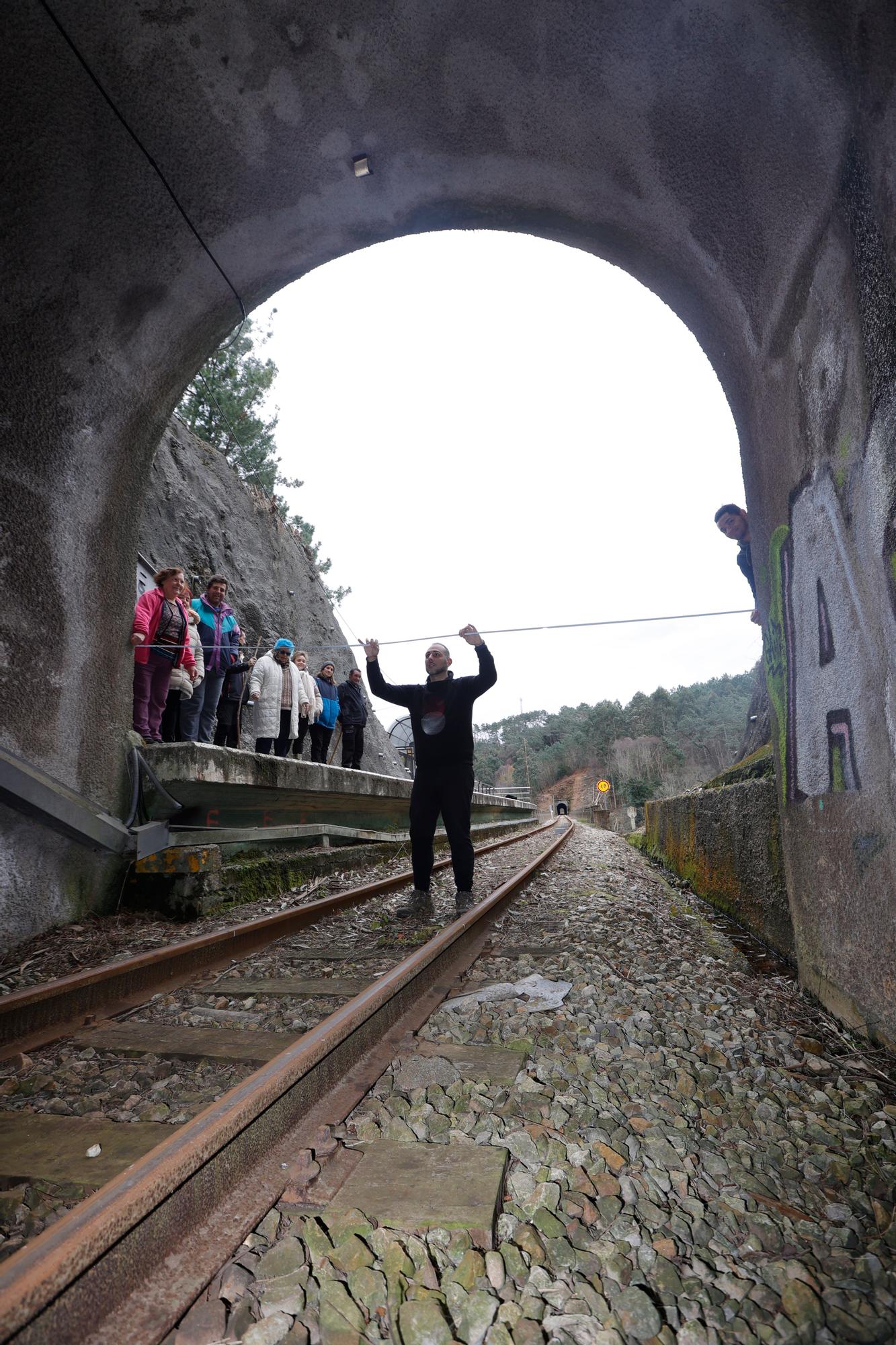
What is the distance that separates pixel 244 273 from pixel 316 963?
4.70 metres

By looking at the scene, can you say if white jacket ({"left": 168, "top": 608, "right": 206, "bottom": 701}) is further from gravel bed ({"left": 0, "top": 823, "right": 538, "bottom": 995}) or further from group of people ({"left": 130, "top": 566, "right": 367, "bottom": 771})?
gravel bed ({"left": 0, "top": 823, "right": 538, "bottom": 995})

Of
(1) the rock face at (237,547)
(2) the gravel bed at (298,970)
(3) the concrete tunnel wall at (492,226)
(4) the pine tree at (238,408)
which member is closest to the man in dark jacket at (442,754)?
(2) the gravel bed at (298,970)

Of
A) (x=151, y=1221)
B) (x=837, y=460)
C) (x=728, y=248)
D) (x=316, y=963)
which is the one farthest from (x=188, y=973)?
(x=728, y=248)

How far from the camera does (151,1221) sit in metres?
1.33

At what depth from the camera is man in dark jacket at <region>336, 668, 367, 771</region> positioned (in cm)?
1125

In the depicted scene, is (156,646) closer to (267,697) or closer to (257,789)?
(257,789)

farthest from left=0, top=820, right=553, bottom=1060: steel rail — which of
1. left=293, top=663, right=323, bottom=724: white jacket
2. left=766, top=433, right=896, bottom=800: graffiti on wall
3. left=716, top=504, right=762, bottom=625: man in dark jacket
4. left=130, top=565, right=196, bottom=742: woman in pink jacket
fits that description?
left=293, top=663, right=323, bottom=724: white jacket

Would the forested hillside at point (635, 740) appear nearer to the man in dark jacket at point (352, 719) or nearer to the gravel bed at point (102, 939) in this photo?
the man in dark jacket at point (352, 719)

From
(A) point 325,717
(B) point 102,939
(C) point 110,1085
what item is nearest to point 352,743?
(A) point 325,717

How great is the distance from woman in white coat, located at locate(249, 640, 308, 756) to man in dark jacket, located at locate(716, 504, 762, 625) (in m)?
5.78

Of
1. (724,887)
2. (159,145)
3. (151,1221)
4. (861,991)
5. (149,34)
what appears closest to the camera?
(151,1221)

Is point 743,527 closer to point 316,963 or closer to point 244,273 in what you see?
point 316,963

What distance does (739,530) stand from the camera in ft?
13.8

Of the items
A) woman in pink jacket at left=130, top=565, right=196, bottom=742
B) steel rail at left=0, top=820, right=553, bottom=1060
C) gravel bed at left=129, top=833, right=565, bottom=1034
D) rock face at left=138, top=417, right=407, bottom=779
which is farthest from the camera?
rock face at left=138, top=417, right=407, bottom=779
